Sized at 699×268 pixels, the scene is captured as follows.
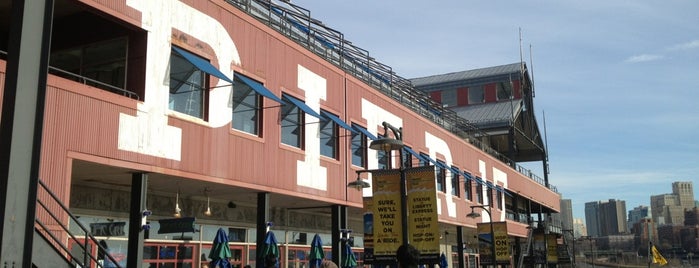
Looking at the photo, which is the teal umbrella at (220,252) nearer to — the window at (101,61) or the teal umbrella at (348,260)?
the window at (101,61)

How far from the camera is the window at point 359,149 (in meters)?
24.4

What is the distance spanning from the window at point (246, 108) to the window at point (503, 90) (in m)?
43.4

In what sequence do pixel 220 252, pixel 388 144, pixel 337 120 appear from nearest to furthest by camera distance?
pixel 388 144 → pixel 220 252 → pixel 337 120

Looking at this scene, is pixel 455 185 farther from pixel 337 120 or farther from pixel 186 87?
pixel 186 87

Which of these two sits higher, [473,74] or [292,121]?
[473,74]

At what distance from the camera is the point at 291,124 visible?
2038cm

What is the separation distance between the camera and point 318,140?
70.5ft

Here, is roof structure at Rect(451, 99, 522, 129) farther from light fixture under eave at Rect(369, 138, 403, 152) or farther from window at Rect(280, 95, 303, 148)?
light fixture under eave at Rect(369, 138, 403, 152)

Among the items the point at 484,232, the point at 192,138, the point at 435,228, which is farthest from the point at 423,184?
the point at 484,232

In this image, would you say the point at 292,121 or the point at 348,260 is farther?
the point at 348,260

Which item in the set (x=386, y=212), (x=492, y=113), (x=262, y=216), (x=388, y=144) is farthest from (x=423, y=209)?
(x=492, y=113)

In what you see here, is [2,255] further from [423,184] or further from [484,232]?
[484,232]

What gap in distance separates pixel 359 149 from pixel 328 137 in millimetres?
2720

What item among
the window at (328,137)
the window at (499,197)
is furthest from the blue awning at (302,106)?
the window at (499,197)
